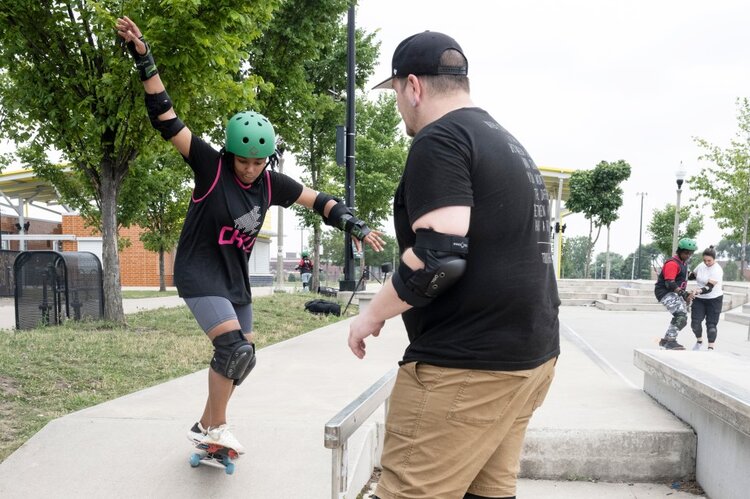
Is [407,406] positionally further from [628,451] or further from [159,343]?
[159,343]

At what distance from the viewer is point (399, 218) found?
181cm

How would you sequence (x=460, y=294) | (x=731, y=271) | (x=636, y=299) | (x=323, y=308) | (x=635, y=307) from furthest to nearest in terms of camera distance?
(x=731, y=271)
(x=636, y=299)
(x=635, y=307)
(x=323, y=308)
(x=460, y=294)

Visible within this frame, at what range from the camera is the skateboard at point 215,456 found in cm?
307

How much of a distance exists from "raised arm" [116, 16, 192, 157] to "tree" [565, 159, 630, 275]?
39.3 m

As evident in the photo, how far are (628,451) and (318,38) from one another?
41.2 ft

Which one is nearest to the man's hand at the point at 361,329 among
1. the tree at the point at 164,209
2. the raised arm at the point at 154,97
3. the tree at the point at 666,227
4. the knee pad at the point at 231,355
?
the knee pad at the point at 231,355

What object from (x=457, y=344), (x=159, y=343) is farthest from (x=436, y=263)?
(x=159, y=343)

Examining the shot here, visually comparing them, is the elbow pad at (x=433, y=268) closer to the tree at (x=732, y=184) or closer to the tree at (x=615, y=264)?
the tree at (x=732, y=184)

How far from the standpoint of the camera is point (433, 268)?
1.56 metres

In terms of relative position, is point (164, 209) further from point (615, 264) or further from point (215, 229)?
point (615, 264)

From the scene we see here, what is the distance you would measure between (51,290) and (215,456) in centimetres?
757

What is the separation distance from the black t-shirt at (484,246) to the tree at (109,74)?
629cm

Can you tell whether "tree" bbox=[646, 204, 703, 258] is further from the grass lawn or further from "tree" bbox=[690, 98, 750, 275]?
the grass lawn

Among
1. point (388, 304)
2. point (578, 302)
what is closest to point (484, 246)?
point (388, 304)
